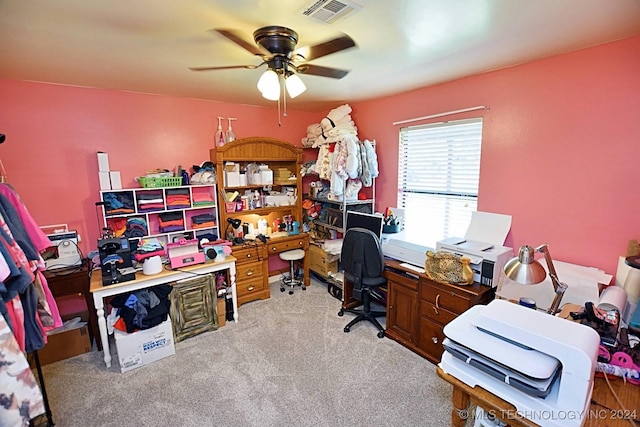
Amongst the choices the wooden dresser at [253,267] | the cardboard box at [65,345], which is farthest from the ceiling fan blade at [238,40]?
the cardboard box at [65,345]

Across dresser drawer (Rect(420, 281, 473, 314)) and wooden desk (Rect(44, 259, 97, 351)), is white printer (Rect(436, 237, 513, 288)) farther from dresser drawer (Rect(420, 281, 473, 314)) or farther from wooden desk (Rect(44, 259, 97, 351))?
wooden desk (Rect(44, 259, 97, 351))

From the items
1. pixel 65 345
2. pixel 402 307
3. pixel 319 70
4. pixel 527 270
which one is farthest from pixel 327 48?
pixel 65 345

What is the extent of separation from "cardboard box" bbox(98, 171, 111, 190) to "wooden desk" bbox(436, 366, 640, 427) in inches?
123

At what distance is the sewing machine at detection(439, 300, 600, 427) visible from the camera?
3.10 ft

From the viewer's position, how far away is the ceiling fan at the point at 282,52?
149 centimetres

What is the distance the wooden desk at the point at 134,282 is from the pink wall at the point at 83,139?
2.57ft

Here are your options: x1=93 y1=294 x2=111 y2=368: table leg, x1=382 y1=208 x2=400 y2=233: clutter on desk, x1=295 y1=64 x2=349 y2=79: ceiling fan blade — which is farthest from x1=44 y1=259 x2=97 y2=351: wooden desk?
x1=382 y1=208 x2=400 y2=233: clutter on desk

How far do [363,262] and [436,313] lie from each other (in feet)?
2.41

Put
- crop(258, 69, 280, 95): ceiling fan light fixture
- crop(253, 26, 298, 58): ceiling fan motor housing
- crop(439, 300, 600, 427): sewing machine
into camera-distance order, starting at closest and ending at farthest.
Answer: crop(439, 300, 600, 427): sewing machine, crop(253, 26, 298, 58): ceiling fan motor housing, crop(258, 69, 280, 95): ceiling fan light fixture

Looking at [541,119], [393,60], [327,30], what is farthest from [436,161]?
[327,30]

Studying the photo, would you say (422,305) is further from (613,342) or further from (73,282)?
(73,282)

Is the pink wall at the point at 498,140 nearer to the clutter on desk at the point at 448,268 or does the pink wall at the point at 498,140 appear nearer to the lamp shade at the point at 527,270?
the clutter on desk at the point at 448,268

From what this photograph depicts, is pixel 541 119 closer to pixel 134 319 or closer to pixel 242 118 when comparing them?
pixel 242 118

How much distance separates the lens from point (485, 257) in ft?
6.95
